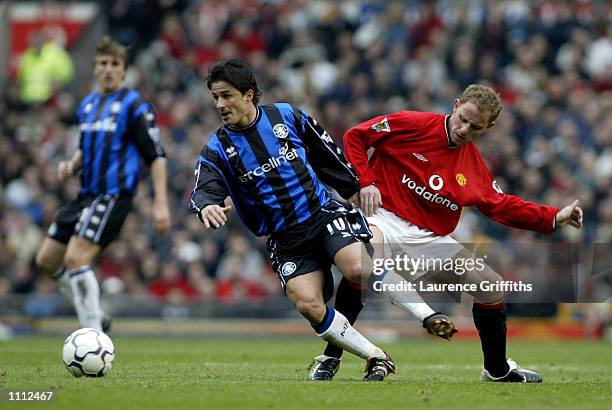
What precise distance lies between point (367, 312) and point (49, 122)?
7.77 m

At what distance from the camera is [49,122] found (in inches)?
834

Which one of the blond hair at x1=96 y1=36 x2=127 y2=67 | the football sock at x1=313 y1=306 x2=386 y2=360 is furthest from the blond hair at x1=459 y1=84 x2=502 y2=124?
the blond hair at x1=96 y1=36 x2=127 y2=67

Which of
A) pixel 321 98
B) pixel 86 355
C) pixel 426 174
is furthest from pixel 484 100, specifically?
pixel 321 98

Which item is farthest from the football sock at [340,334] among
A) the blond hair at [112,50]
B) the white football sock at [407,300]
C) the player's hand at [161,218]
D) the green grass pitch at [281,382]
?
the blond hair at [112,50]

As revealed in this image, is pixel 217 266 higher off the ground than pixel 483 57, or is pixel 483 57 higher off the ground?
pixel 483 57

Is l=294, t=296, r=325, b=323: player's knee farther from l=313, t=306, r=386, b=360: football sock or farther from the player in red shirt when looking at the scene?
the player in red shirt

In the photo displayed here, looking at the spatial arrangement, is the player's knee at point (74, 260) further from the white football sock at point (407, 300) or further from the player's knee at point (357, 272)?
the white football sock at point (407, 300)

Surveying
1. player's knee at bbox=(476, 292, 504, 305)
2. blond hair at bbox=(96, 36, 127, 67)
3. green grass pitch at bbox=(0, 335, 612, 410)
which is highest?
blond hair at bbox=(96, 36, 127, 67)

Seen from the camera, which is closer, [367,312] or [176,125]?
[367,312]

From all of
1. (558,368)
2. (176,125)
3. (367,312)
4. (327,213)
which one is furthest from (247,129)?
(176,125)

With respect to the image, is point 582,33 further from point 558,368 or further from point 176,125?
point 558,368

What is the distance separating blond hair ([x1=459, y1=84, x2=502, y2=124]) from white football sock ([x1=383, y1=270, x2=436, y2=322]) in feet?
4.52

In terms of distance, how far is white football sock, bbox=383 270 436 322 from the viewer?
7.88m

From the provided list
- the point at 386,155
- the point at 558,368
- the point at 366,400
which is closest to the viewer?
the point at 366,400
